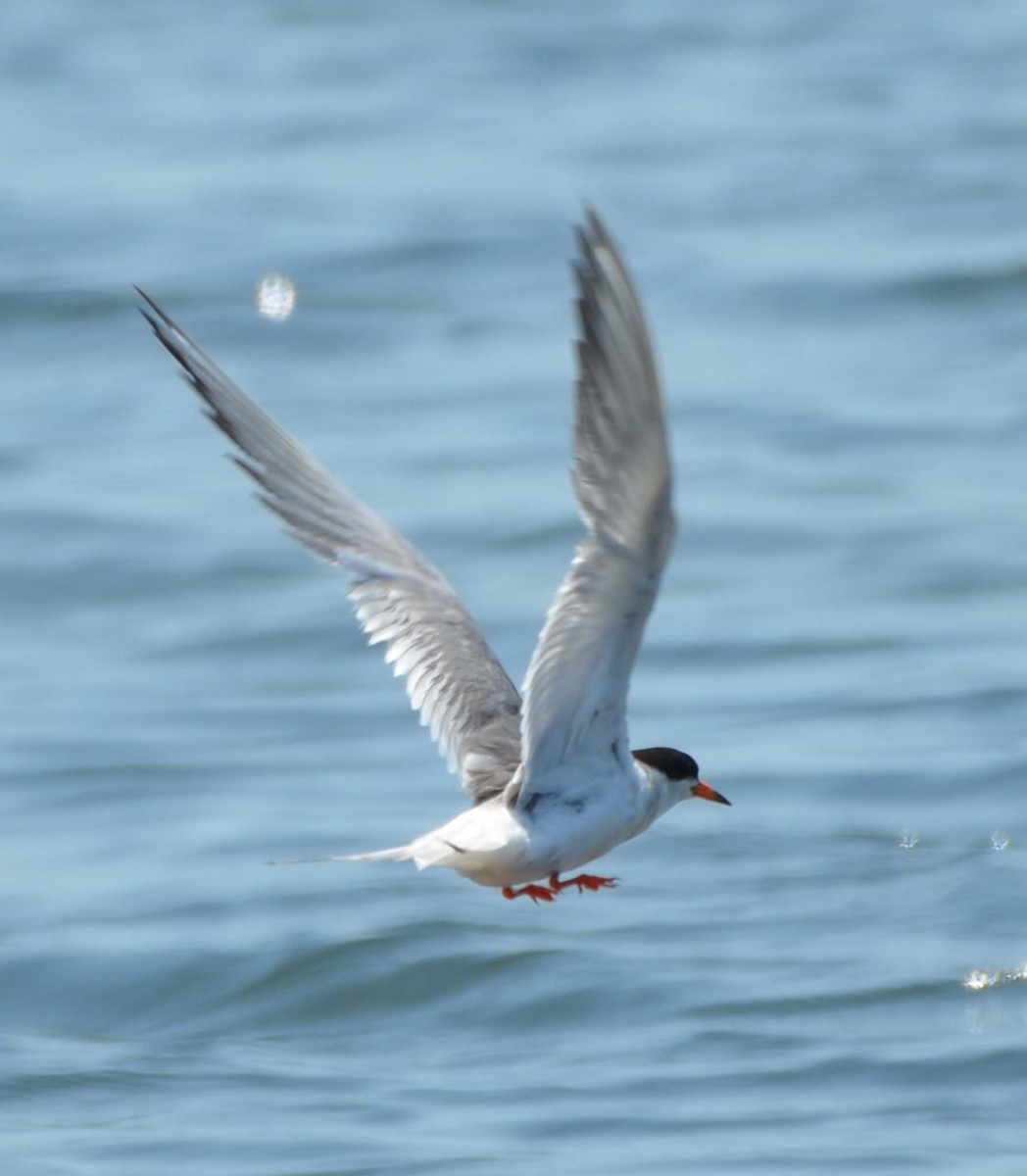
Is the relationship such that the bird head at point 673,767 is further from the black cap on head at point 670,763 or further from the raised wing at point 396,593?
the raised wing at point 396,593

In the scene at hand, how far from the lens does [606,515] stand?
5.83 meters

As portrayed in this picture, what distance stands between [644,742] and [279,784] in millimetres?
1784

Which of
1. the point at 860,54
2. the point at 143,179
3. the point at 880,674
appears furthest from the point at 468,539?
the point at 860,54

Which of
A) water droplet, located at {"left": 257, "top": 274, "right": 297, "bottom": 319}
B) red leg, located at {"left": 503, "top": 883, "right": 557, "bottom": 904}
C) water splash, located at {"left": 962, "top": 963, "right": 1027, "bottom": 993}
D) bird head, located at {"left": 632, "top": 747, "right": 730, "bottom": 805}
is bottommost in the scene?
red leg, located at {"left": 503, "top": 883, "right": 557, "bottom": 904}

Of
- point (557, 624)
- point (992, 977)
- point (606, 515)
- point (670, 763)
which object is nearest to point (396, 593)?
point (670, 763)

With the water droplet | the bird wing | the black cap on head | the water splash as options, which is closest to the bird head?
the black cap on head

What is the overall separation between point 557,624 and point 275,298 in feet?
49.8

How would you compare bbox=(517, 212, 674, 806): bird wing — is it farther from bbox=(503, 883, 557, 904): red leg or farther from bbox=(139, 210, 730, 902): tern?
bbox=(503, 883, 557, 904): red leg

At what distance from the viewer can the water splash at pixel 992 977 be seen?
1045cm

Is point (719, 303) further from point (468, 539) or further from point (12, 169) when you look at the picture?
point (12, 169)

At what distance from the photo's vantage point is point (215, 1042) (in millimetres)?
10438

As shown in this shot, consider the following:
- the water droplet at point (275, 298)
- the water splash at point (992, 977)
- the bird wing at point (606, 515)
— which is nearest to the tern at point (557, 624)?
the bird wing at point (606, 515)

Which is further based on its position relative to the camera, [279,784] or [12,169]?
[12,169]

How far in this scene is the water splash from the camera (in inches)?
412
